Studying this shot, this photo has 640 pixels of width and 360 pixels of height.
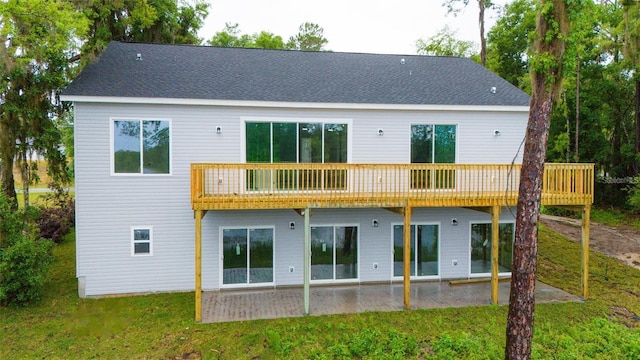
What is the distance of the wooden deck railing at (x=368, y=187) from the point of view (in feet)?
30.8

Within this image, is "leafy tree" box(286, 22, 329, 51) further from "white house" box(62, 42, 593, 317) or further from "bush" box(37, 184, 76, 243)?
"white house" box(62, 42, 593, 317)

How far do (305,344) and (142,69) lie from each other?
361 inches

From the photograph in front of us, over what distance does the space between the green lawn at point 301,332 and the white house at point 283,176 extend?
1.00m

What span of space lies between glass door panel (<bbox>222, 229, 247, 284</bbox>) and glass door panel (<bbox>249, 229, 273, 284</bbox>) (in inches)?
7.7

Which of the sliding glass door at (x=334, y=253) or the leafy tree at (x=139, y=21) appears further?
the leafy tree at (x=139, y=21)

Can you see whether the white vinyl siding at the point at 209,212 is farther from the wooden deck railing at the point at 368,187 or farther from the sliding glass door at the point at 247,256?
the wooden deck railing at the point at 368,187

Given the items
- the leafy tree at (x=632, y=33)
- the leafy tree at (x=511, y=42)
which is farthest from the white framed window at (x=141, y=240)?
the leafy tree at (x=511, y=42)

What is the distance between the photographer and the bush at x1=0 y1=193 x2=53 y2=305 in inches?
362

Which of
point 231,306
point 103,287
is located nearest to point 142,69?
point 103,287

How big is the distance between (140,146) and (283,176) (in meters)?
4.01

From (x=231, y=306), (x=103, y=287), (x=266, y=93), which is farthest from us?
(x=266, y=93)

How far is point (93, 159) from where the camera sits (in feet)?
33.8

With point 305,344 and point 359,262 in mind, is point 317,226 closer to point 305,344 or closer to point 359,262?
point 359,262

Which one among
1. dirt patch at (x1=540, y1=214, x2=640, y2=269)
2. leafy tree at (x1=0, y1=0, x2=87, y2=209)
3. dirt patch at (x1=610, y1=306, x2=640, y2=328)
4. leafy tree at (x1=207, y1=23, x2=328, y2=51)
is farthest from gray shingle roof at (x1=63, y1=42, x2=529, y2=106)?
leafy tree at (x1=207, y1=23, x2=328, y2=51)
